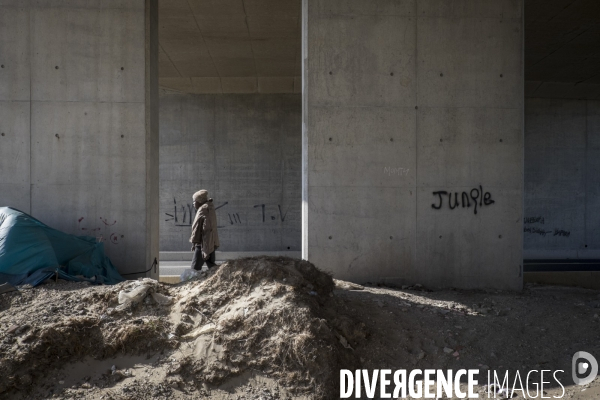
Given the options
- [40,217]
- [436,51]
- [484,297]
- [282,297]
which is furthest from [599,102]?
[40,217]

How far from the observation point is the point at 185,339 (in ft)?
17.7

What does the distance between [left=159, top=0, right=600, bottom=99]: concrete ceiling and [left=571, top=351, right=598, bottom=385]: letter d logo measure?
8399mm

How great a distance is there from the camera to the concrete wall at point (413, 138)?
27.9 ft

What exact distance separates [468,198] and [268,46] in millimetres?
7733

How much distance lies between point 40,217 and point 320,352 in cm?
611

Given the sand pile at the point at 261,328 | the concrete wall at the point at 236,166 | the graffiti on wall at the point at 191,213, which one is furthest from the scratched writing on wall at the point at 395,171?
the graffiti on wall at the point at 191,213

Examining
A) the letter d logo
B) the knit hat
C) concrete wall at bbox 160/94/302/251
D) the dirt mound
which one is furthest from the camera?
concrete wall at bbox 160/94/302/251

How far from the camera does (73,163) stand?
866 centimetres

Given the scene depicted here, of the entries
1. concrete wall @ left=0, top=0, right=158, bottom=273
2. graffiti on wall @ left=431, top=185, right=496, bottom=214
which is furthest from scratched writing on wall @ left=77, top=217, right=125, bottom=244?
graffiti on wall @ left=431, top=185, right=496, bottom=214

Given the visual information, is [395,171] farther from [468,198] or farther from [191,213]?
[191,213]

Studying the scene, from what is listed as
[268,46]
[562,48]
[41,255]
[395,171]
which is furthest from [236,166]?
[562,48]

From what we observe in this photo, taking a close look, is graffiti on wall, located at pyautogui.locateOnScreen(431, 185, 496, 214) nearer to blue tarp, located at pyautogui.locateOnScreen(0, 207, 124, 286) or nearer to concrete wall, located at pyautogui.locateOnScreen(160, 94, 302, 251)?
blue tarp, located at pyautogui.locateOnScreen(0, 207, 124, 286)

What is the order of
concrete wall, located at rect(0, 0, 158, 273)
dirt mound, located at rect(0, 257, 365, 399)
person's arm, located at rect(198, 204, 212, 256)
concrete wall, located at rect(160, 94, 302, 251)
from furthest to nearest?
concrete wall, located at rect(160, 94, 302, 251)
person's arm, located at rect(198, 204, 212, 256)
concrete wall, located at rect(0, 0, 158, 273)
dirt mound, located at rect(0, 257, 365, 399)

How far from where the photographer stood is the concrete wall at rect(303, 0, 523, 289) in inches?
335
